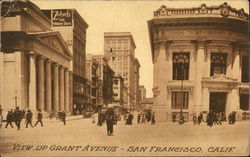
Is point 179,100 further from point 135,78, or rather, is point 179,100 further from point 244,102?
point 244,102

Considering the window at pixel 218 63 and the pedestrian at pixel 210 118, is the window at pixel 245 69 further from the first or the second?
the pedestrian at pixel 210 118

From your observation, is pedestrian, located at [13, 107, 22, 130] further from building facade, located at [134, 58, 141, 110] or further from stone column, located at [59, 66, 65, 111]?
building facade, located at [134, 58, 141, 110]

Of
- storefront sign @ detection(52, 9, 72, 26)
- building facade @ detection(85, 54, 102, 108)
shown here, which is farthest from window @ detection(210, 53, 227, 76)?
storefront sign @ detection(52, 9, 72, 26)

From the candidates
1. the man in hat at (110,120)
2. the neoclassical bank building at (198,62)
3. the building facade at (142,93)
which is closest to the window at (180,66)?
the neoclassical bank building at (198,62)

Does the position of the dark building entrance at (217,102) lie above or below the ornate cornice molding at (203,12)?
below

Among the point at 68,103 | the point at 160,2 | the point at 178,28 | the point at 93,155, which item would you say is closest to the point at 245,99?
the point at 178,28
